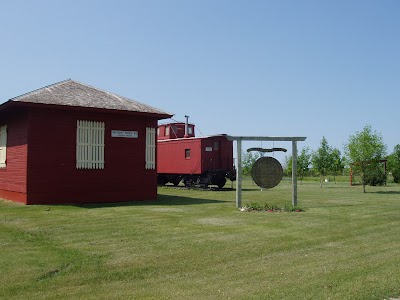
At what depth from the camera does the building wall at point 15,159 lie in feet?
54.2

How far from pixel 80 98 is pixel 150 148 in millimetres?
3663

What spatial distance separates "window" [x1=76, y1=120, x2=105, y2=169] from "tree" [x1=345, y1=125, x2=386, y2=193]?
19824 millimetres

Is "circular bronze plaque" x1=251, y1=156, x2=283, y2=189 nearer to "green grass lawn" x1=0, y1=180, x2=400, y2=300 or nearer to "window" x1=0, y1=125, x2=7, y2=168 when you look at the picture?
"green grass lawn" x1=0, y1=180, x2=400, y2=300

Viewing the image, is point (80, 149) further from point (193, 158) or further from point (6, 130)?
point (193, 158)

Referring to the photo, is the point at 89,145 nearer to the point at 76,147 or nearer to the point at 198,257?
the point at 76,147

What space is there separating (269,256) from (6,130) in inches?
597

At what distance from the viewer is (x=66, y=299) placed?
17.5ft

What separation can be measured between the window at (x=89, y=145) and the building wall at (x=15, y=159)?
197 centimetres

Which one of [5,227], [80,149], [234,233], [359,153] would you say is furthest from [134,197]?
[359,153]

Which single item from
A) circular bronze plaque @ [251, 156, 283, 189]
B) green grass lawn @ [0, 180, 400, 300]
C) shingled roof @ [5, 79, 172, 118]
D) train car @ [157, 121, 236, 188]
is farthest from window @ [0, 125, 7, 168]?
train car @ [157, 121, 236, 188]

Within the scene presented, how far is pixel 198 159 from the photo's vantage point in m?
29.5

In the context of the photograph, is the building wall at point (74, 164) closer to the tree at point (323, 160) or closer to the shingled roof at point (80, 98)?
the shingled roof at point (80, 98)

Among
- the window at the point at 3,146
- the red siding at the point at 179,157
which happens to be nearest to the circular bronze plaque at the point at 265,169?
the window at the point at 3,146

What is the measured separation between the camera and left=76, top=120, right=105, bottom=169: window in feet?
56.4
